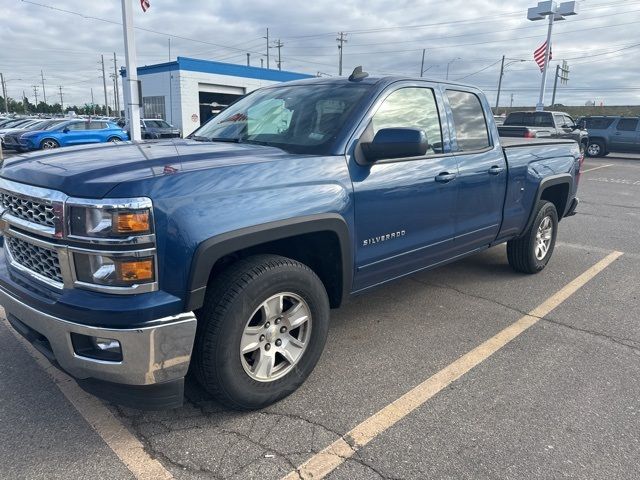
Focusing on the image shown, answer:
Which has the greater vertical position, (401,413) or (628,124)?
(628,124)

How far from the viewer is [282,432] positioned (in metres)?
2.68

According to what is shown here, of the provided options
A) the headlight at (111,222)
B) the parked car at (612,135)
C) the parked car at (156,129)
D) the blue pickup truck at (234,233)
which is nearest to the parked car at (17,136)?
the parked car at (156,129)

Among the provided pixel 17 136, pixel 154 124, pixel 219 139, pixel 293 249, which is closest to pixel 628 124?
pixel 154 124

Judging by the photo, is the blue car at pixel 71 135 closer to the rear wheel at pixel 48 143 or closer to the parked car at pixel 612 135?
the rear wheel at pixel 48 143

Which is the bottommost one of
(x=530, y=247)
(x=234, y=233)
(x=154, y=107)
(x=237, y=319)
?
(x=530, y=247)

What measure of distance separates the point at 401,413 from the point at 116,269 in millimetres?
1721

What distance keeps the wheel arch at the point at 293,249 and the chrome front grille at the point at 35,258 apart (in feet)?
2.13

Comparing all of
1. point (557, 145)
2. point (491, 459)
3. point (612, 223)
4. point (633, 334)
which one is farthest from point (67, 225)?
point (612, 223)

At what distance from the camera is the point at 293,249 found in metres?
3.14

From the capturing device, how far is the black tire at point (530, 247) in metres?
5.14

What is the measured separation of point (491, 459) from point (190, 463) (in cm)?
146

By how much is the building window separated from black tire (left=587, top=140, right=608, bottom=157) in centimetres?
2723

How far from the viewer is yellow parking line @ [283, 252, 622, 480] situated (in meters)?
2.44

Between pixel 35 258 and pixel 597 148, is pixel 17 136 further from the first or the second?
pixel 597 148
